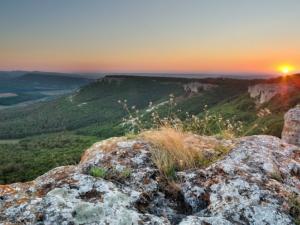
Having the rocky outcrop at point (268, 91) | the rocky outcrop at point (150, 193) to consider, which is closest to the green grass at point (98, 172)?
the rocky outcrop at point (150, 193)

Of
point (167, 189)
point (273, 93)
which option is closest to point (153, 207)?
point (167, 189)

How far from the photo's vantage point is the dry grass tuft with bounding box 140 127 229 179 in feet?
19.0

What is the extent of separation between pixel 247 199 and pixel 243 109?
5559 inches

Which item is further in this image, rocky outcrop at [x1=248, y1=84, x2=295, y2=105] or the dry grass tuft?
rocky outcrop at [x1=248, y1=84, x2=295, y2=105]

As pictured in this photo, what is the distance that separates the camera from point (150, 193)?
515cm

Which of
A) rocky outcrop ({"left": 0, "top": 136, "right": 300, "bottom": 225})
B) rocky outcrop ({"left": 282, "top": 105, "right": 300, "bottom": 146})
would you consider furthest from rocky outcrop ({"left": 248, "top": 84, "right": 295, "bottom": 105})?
rocky outcrop ({"left": 0, "top": 136, "right": 300, "bottom": 225})

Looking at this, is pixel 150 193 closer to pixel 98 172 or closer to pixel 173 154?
pixel 98 172

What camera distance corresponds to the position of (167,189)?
17.5 ft

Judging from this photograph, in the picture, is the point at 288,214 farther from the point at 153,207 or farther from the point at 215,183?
the point at 153,207

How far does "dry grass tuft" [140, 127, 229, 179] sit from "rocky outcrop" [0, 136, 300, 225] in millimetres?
163

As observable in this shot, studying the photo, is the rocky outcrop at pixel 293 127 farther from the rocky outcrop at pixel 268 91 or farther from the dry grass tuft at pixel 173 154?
the rocky outcrop at pixel 268 91

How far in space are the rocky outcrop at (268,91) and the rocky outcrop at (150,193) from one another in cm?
12380

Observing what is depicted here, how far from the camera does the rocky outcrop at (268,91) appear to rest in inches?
4897

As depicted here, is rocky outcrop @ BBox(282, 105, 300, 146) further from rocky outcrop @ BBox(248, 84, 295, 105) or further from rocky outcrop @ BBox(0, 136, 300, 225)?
rocky outcrop @ BBox(248, 84, 295, 105)
